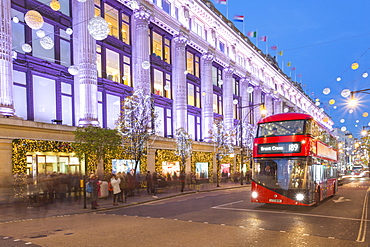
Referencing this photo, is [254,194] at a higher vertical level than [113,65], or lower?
lower

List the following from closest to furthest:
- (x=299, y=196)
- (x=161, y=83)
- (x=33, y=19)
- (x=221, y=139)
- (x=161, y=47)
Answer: (x=33, y=19)
(x=299, y=196)
(x=161, y=83)
(x=161, y=47)
(x=221, y=139)

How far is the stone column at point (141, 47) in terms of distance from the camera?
32344mm

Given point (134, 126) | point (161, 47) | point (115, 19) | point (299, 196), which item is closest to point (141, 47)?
point (115, 19)

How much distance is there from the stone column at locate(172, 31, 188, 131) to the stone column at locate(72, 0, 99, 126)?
43.0 feet

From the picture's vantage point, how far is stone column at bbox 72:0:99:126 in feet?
85.4

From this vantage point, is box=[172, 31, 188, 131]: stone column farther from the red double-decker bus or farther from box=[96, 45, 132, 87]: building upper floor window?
the red double-decker bus

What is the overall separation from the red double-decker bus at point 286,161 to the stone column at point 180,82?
838 inches

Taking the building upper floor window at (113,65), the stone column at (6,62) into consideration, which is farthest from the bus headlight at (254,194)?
the building upper floor window at (113,65)

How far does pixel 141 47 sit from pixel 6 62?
Result: 47.9 ft

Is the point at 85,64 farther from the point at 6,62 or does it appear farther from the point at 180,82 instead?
the point at 180,82

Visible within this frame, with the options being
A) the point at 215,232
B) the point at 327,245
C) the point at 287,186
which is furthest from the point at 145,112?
the point at 327,245

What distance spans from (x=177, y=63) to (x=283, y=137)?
24.7m

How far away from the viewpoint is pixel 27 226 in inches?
501

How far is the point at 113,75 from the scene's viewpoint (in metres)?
30.9
